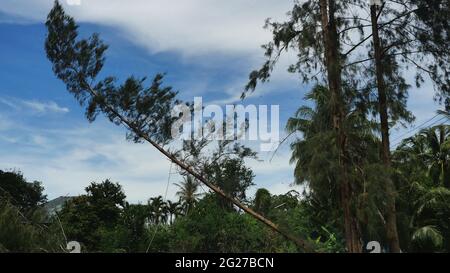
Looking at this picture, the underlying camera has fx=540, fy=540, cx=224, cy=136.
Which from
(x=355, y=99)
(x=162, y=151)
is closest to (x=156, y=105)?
(x=162, y=151)

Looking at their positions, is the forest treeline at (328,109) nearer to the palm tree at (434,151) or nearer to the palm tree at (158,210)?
the palm tree at (434,151)

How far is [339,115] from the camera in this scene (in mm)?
12422

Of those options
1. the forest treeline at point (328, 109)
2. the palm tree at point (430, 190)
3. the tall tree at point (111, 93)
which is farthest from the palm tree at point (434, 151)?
the tall tree at point (111, 93)

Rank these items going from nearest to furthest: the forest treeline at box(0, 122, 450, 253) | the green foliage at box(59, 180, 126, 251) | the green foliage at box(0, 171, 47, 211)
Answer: the forest treeline at box(0, 122, 450, 253) < the green foliage at box(59, 180, 126, 251) < the green foliage at box(0, 171, 47, 211)

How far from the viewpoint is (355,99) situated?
13.8 meters

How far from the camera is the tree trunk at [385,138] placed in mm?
12523

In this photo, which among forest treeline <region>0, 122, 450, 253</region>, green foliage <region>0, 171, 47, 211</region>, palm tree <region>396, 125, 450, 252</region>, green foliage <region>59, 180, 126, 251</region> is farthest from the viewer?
green foliage <region>0, 171, 47, 211</region>

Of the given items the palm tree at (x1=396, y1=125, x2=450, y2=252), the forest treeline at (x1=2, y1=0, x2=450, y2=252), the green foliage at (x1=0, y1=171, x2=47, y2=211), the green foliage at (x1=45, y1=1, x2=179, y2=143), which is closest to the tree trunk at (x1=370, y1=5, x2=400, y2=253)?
the forest treeline at (x1=2, y1=0, x2=450, y2=252)

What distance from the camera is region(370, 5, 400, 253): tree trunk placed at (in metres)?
12.5

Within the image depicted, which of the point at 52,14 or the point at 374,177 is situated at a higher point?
the point at 52,14

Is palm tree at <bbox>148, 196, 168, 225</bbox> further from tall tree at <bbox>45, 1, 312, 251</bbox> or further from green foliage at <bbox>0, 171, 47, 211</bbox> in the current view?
tall tree at <bbox>45, 1, 312, 251</bbox>

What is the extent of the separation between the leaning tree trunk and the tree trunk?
957mm
